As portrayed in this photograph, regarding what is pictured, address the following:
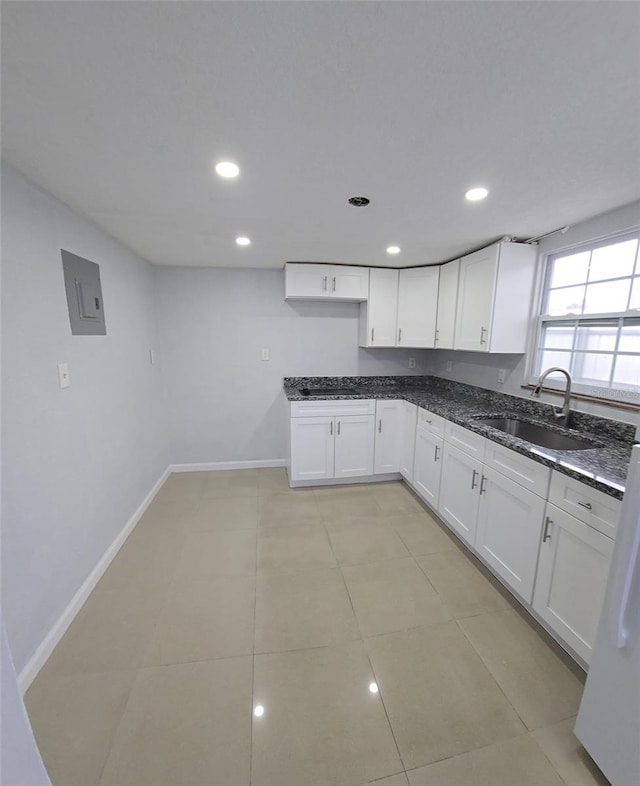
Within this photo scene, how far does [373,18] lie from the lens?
0.72 metres

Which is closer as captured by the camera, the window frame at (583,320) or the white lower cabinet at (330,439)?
the window frame at (583,320)

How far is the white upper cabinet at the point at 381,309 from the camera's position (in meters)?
3.09

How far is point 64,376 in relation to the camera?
5.38 feet

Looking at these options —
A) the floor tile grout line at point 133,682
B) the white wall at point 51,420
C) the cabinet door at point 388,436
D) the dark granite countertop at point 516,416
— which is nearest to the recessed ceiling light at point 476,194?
the dark granite countertop at point 516,416

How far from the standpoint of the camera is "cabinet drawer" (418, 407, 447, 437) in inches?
95.8

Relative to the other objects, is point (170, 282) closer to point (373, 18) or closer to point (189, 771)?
point (373, 18)

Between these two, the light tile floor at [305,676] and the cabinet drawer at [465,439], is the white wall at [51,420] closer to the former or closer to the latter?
the light tile floor at [305,676]

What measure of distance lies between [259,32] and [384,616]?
2326 millimetres

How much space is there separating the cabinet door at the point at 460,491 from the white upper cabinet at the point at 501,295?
2.89 feet

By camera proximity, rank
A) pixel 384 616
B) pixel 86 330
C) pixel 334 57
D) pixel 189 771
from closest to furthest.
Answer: pixel 334 57 → pixel 189 771 → pixel 384 616 → pixel 86 330

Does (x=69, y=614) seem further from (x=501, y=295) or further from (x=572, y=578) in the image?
(x=501, y=295)

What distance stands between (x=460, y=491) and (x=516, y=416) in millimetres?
681

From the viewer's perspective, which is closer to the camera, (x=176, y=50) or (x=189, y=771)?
(x=176, y=50)

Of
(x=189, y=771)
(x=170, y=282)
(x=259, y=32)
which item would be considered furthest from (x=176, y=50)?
(x=170, y=282)
